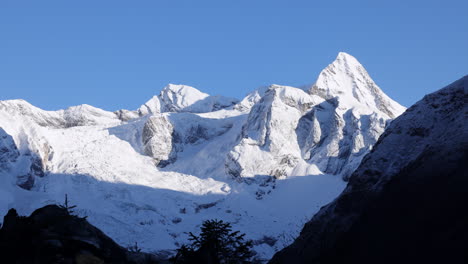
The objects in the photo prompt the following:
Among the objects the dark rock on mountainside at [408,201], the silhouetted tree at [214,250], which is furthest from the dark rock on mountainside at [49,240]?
the dark rock on mountainside at [408,201]

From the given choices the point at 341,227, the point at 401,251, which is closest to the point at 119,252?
the point at 341,227

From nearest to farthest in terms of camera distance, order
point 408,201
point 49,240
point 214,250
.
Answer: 1. point 49,240
2. point 408,201
3. point 214,250

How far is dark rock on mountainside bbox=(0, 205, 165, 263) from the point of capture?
35562 millimetres

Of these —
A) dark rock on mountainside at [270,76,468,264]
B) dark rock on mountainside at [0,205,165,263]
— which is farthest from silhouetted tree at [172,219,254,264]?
dark rock on mountainside at [0,205,165,263]

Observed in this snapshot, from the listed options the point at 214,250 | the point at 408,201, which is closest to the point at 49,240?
the point at 214,250

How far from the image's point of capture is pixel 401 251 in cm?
3656

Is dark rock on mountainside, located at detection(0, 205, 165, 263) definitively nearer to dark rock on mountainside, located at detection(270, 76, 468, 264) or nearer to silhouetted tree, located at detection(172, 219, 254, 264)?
silhouetted tree, located at detection(172, 219, 254, 264)

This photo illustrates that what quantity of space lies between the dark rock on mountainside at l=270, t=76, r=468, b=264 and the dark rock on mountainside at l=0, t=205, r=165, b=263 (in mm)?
12341

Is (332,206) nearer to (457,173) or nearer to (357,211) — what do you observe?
(357,211)

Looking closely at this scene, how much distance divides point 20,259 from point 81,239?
297 cm

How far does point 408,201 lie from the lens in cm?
3862

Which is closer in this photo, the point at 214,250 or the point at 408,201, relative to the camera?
the point at 408,201

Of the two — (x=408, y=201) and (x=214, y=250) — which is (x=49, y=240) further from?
(x=408, y=201)

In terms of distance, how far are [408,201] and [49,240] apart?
58.5 feet
